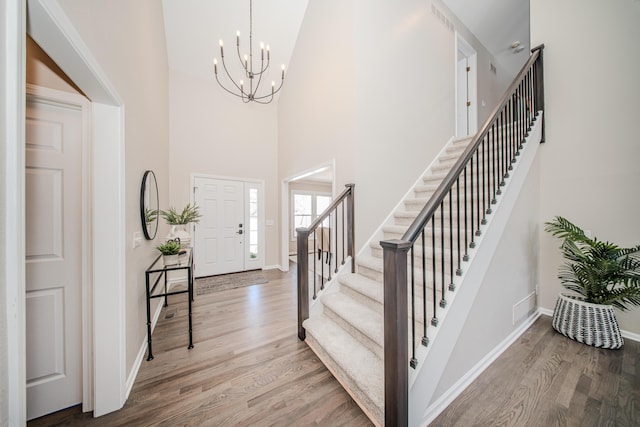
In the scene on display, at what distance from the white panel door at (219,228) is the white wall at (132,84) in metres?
1.73

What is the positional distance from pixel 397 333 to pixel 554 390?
4.51 feet

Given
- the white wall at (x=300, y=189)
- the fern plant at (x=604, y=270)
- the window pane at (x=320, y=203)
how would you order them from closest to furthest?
the fern plant at (x=604, y=270) < the white wall at (x=300, y=189) < the window pane at (x=320, y=203)

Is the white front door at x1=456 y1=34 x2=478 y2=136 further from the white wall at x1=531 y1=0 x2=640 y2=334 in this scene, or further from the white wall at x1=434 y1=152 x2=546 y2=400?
the white wall at x1=434 y1=152 x2=546 y2=400

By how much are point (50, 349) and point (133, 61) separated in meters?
2.19

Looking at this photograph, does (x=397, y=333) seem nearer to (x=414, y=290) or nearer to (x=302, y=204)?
(x=414, y=290)

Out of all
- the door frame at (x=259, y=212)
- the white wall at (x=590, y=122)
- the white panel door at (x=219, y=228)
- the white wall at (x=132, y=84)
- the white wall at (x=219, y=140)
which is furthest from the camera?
the door frame at (x=259, y=212)

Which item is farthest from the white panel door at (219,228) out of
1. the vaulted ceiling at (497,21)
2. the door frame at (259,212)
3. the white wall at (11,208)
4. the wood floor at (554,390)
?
the vaulted ceiling at (497,21)

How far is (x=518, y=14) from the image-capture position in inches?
158

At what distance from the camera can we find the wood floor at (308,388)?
1372 millimetres

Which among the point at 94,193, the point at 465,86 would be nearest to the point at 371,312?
→ the point at 94,193

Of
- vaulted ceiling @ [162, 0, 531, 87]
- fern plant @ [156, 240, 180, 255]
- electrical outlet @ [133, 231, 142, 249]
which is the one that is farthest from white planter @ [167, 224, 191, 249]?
vaulted ceiling @ [162, 0, 531, 87]

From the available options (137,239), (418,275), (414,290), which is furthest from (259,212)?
(414,290)

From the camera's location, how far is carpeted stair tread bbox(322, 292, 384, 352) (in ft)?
5.40

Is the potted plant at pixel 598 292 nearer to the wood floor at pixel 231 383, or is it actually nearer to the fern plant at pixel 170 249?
the wood floor at pixel 231 383
